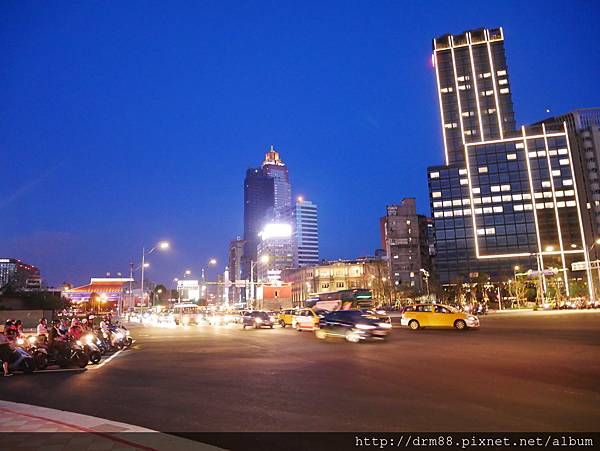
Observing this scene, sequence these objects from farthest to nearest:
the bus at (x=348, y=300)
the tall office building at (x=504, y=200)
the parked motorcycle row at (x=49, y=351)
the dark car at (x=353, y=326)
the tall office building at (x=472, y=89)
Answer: the tall office building at (x=472, y=89)
the tall office building at (x=504, y=200)
the bus at (x=348, y=300)
the dark car at (x=353, y=326)
the parked motorcycle row at (x=49, y=351)

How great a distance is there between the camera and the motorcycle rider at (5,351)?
13.9 metres

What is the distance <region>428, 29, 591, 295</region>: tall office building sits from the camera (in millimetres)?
122500

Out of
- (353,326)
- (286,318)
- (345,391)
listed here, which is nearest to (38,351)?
(345,391)

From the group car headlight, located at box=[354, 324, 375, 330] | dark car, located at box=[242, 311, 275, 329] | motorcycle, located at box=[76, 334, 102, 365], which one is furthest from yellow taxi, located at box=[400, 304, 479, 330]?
motorcycle, located at box=[76, 334, 102, 365]

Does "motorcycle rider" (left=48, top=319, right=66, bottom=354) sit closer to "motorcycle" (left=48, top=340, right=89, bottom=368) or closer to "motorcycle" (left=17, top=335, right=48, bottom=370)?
"motorcycle" (left=48, top=340, right=89, bottom=368)

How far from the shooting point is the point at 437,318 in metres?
29.8

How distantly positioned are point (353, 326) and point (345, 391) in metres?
13.5

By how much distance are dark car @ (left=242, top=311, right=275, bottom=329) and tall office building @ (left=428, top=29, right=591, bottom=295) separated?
3678 inches

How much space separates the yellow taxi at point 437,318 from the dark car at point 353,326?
7876mm

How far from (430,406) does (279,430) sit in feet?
9.86

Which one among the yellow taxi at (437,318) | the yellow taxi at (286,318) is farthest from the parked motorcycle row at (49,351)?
the yellow taxi at (286,318)

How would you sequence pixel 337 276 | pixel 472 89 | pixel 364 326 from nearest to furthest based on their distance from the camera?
1. pixel 364 326
2. pixel 472 89
3. pixel 337 276

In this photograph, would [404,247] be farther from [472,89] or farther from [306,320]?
[306,320]

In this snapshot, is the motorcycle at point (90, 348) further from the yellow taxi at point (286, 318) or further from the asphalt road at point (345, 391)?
the yellow taxi at point (286, 318)
